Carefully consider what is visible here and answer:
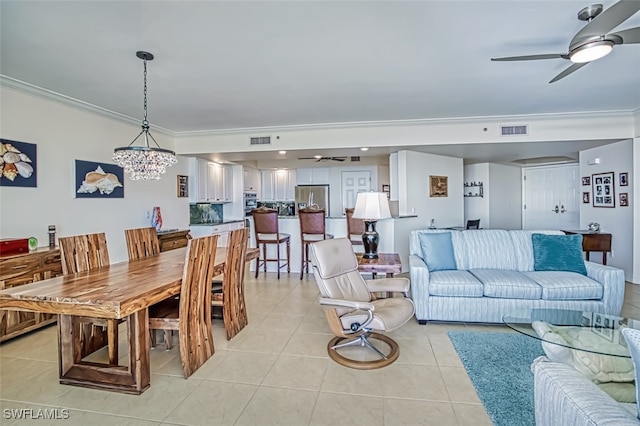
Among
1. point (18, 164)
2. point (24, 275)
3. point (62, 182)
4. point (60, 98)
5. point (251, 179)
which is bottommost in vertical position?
point (24, 275)

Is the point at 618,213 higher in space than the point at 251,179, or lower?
lower

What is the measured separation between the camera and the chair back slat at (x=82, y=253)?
257 cm

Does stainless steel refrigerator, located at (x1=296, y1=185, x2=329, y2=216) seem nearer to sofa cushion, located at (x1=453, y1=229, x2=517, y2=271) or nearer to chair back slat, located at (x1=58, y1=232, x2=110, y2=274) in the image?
sofa cushion, located at (x1=453, y1=229, x2=517, y2=271)

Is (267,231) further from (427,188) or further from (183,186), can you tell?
(427,188)

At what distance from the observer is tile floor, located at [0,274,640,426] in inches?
78.3

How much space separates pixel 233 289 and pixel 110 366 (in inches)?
44.1

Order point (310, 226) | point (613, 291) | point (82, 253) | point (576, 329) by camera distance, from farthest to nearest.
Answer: point (310, 226) → point (613, 291) → point (82, 253) → point (576, 329)

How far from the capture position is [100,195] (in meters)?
4.38

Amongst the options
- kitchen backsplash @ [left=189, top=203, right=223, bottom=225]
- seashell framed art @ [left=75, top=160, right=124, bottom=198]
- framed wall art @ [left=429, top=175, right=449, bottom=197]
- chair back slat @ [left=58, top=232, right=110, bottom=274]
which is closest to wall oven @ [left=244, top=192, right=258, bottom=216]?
kitchen backsplash @ [left=189, top=203, right=223, bottom=225]

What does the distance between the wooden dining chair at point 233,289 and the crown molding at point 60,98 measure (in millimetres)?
2661

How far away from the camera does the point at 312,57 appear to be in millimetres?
2910

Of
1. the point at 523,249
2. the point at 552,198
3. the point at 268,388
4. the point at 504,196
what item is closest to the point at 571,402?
the point at 268,388

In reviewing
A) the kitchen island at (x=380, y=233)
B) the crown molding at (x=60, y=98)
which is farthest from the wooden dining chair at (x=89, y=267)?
the kitchen island at (x=380, y=233)

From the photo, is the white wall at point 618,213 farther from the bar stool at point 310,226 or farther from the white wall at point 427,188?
the bar stool at point 310,226
